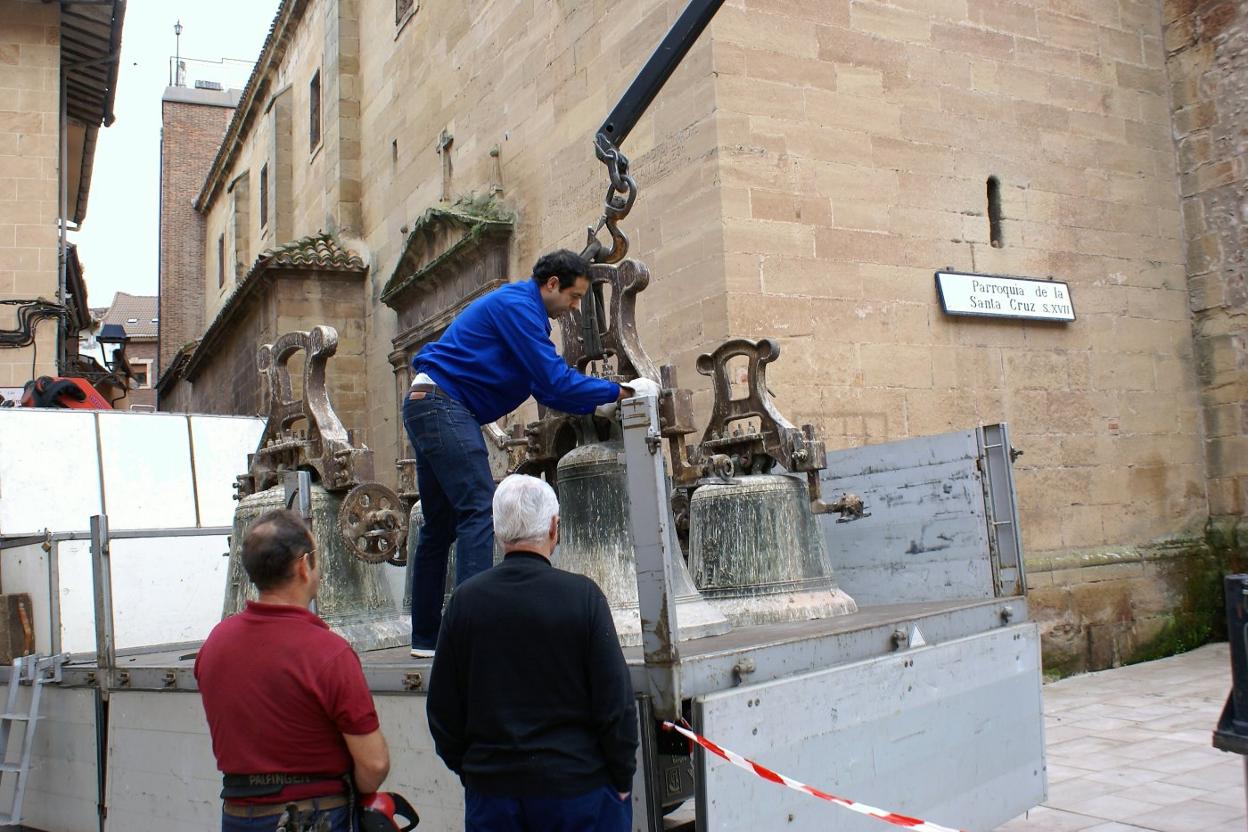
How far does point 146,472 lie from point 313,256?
23.6 ft

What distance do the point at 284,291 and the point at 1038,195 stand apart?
372 inches

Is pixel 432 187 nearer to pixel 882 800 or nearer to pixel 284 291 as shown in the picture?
pixel 284 291

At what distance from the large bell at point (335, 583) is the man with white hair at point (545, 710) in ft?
7.74

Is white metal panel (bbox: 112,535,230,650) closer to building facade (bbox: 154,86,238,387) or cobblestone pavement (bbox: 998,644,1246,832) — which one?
cobblestone pavement (bbox: 998,644,1246,832)

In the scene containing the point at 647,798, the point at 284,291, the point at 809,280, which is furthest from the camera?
the point at 284,291

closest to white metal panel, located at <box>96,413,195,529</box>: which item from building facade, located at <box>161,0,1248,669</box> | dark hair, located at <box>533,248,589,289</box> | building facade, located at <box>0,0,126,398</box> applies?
building facade, located at <box>161,0,1248,669</box>

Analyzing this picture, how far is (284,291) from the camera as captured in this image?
14.9 metres

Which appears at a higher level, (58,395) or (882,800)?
(58,395)

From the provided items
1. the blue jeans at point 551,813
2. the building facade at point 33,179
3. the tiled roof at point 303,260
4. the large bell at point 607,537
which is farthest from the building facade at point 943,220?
the building facade at point 33,179

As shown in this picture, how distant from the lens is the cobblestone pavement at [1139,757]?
496cm

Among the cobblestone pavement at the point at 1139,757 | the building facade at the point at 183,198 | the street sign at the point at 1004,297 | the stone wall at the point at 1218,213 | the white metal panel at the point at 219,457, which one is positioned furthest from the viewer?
the building facade at the point at 183,198

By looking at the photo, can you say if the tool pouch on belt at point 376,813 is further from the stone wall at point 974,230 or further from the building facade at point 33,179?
the building facade at point 33,179

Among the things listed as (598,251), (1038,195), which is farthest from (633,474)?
(1038,195)

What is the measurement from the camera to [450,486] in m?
3.92
